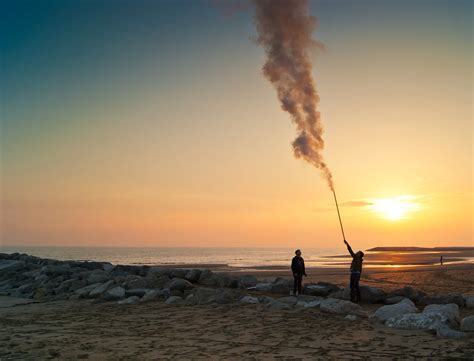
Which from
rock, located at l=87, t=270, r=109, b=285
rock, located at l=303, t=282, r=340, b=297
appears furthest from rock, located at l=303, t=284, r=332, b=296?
rock, located at l=87, t=270, r=109, b=285

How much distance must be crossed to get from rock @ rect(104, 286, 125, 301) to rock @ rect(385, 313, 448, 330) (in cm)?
946

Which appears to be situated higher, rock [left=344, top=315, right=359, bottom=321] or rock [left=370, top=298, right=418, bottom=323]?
rock [left=370, top=298, right=418, bottom=323]

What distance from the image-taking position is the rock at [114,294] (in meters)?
16.9

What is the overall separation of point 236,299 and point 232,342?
4932 millimetres

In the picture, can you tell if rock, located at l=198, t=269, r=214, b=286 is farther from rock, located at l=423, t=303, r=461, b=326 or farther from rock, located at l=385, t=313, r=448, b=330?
rock, located at l=423, t=303, r=461, b=326

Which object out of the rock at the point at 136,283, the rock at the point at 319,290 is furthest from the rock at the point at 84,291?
the rock at the point at 319,290

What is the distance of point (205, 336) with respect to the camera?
1090cm

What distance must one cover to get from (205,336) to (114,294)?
7.17 m

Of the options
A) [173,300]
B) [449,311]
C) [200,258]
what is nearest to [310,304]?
[449,311]

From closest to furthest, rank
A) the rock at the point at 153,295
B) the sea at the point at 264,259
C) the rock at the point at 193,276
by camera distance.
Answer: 1. the rock at the point at 153,295
2. the rock at the point at 193,276
3. the sea at the point at 264,259

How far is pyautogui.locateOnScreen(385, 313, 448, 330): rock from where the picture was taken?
11.2 m

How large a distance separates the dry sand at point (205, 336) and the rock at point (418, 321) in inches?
13.6

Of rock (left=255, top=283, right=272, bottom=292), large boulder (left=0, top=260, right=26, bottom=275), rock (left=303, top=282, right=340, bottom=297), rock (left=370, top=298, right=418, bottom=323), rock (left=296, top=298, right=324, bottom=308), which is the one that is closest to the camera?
rock (left=370, top=298, right=418, bottom=323)

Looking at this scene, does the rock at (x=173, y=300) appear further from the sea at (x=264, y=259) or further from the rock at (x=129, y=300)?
the sea at (x=264, y=259)
